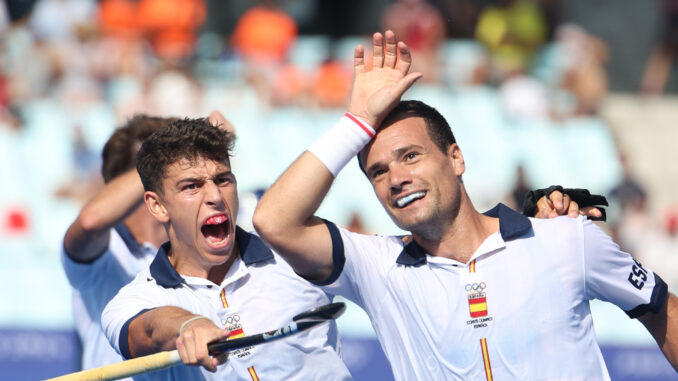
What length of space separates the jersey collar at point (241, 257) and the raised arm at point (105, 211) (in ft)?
1.80

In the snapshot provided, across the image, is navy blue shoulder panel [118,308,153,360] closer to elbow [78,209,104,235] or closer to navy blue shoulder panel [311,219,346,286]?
navy blue shoulder panel [311,219,346,286]

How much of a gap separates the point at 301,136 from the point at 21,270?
3848 millimetres

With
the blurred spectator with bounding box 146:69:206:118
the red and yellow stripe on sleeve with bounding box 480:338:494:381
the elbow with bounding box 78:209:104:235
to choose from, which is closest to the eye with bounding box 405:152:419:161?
the red and yellow stripe on sleeve with bounding box 480:338:494:381

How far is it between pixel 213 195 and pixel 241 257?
1.10ft

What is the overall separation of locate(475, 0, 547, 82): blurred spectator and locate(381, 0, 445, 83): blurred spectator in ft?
2.34

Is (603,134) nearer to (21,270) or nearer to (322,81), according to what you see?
(322,81)

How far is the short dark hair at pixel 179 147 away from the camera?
4484mm

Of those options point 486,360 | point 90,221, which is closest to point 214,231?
point 90,221

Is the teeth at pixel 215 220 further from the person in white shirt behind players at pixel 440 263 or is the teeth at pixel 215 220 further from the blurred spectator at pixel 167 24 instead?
the blurred spectator at pixel 167 24

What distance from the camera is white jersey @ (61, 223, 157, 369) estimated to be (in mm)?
5465

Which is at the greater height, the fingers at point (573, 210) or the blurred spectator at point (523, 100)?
the blurred spectator at point (523, 100)

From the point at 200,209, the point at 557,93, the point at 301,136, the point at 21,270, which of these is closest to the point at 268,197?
the point at 200,209

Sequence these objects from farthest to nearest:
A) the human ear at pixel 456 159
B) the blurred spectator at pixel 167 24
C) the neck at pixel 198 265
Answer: the blurred spectator at pixel 167 24
the neck at pixel 198 265
the human ear at pixel 456 159

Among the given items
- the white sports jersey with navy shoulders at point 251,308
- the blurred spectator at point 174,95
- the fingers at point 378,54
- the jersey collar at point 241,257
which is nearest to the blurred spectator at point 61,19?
the blurred spectator at point 174,95
